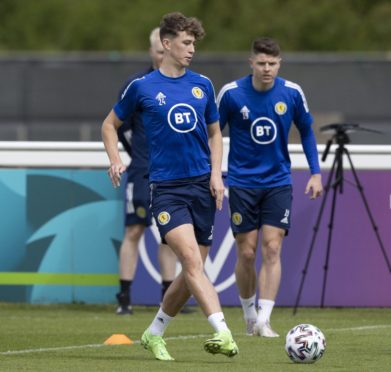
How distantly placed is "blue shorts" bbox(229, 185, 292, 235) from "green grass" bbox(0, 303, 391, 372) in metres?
0.89

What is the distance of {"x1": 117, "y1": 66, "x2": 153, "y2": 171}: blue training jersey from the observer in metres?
14.2

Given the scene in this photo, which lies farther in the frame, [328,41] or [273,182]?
[328,41]

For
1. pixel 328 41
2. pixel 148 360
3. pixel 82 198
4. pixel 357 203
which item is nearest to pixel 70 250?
pixel 82 198

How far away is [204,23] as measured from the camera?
44188 mm

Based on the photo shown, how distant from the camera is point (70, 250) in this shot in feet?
49.0

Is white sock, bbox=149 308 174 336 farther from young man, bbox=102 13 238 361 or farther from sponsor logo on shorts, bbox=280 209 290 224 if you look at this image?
sponsor logo on shorts, bbox=280 209 290 224

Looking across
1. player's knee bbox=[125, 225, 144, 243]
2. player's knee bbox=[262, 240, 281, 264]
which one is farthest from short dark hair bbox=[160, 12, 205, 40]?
player's knee bbox=[125, 225, 144, 243]

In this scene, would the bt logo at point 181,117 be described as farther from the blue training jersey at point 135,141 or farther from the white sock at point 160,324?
the blue training jersey at point 135,141

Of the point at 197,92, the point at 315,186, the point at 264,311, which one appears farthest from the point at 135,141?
the point at 197,92

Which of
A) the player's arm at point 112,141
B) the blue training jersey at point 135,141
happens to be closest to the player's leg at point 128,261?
the blue training jersey at point 135,141

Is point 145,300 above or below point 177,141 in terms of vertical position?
below

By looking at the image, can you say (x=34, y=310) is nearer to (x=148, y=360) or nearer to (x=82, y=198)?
(x=82, y=198)

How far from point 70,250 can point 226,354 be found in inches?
198

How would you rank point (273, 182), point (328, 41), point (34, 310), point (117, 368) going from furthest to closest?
point (328, 41) → point (34, 310) → point (273, 182) → point (117, 368)
